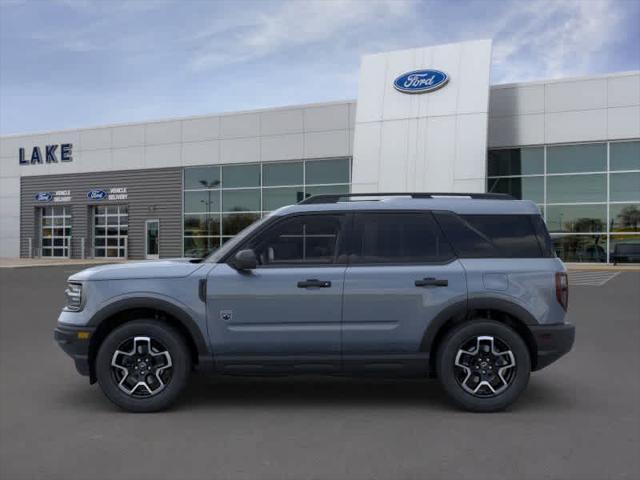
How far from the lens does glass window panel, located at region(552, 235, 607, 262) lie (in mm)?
28250

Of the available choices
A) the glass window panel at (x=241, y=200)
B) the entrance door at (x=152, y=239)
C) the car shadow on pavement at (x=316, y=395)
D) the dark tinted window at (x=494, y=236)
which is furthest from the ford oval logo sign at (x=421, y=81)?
the dark tinted window at (x=494, y=236)

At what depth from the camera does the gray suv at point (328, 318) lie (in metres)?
5.46

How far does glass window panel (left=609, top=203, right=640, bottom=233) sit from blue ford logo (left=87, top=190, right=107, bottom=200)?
27295 millimetres

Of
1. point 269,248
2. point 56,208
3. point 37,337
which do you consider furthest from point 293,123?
point 269,248

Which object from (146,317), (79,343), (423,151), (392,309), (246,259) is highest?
(423,151)

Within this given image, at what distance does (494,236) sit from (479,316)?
2.27 ft

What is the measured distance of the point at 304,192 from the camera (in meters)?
33.4

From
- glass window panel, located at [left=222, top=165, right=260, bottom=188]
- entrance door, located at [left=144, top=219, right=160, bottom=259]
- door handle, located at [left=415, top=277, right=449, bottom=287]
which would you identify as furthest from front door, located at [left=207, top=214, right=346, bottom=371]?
entrance door, located at [left=144, top=219, right=160, bottom=259]

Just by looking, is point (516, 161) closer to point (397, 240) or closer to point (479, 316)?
point (479, 316)

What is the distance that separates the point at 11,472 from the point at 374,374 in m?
2.76

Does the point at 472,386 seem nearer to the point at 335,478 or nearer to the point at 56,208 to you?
the point at 335,478

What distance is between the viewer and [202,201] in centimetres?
3606

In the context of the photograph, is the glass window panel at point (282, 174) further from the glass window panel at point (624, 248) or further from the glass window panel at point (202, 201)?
the glass window panel at point (624, 248)

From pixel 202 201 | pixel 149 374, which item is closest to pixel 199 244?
pixel 202 201
